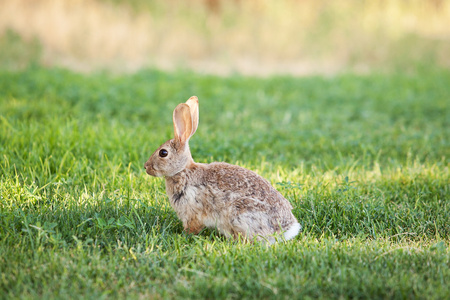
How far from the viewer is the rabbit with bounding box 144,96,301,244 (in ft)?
11.1

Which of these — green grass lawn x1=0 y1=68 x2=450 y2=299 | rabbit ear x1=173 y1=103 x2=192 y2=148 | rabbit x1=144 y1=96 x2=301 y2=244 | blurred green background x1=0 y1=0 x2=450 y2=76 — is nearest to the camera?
green grass lawn x1=0 y1=68 x2=450 y2=299

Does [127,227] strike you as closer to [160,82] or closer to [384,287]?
[384,287]

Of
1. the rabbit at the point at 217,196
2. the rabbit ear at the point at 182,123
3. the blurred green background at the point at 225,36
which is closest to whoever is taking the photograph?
the rabbit at the point at 217,196

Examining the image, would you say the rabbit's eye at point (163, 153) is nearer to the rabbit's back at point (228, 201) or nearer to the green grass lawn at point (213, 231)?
the rabbit's back at point (228, 201)

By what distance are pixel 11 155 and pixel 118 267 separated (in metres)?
2.46

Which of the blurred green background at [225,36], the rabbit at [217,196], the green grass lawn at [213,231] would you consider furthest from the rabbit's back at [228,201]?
the blurred green background at [225,36]

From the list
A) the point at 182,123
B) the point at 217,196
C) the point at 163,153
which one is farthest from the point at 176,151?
the point at 217,196

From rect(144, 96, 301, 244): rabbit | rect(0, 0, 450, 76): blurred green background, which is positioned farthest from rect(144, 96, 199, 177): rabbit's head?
rect(0, 0, 450, 76): blurred green background

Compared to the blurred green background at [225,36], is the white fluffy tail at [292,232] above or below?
below

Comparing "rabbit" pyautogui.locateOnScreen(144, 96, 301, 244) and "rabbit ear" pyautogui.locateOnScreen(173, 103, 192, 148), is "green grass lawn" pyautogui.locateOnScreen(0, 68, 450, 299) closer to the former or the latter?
"rabbit" pyautogui.locateOnScreen(144, 96, 301, 244)

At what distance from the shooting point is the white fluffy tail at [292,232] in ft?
11.3

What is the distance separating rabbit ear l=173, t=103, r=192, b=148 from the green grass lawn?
0.66 meters

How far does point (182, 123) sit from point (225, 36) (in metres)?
11.3

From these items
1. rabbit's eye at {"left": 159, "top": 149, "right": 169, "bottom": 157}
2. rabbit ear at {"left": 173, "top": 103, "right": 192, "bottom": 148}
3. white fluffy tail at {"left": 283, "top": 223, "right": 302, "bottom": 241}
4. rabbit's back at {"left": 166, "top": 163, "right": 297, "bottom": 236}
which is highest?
rabbit ear at {"left": 173, "top": 103, "right": 192, "bottom": 148}
